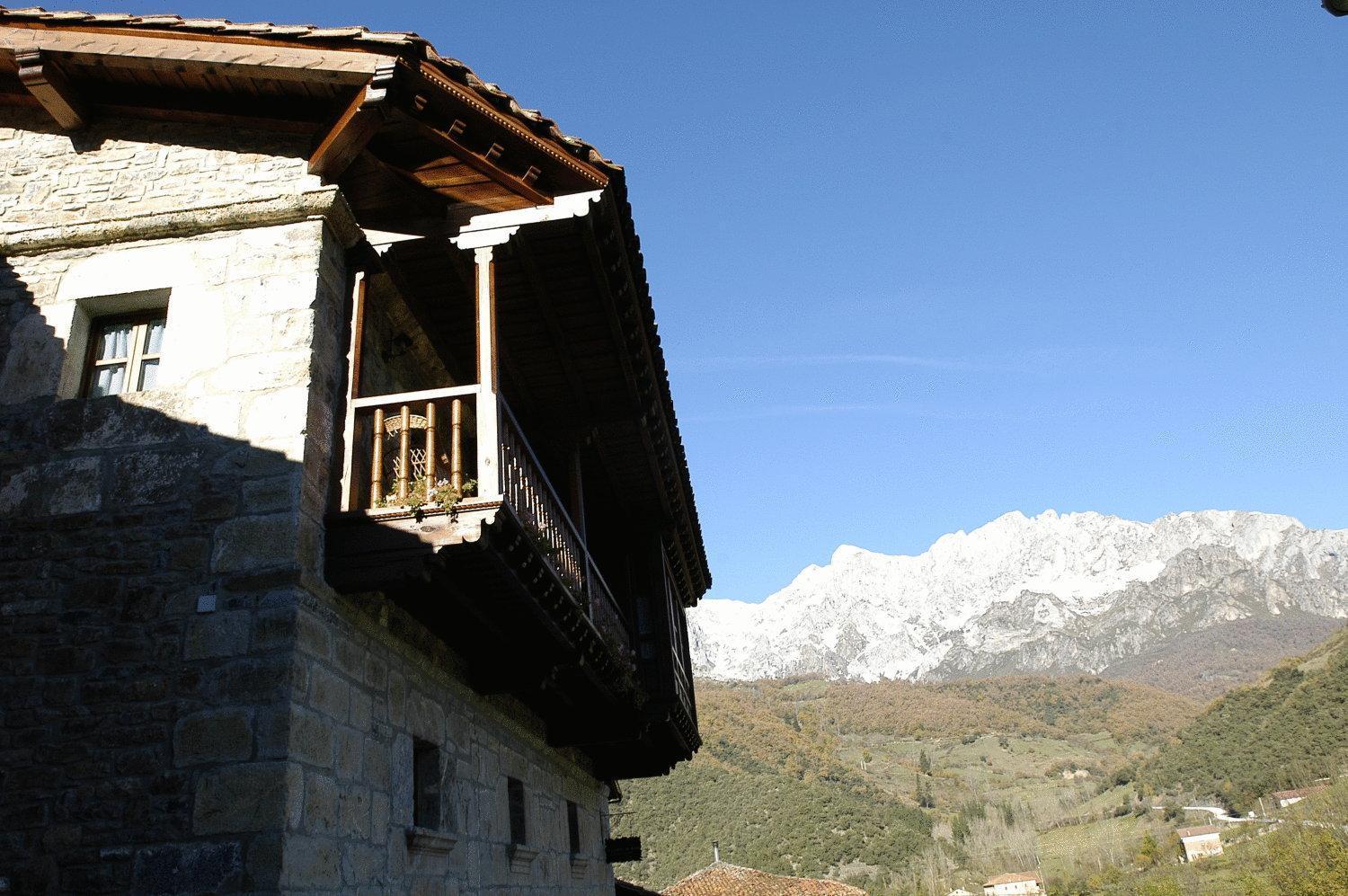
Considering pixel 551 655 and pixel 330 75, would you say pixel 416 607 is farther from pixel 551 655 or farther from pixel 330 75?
pixel 330 75

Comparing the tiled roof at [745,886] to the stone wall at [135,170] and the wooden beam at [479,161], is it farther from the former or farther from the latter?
the stone wall at [135,170]

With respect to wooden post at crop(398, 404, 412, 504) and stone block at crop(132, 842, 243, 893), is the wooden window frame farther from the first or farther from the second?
stone block at crop(132, 842, 243, 893)

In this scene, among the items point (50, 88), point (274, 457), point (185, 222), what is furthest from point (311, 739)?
point (50, 88)

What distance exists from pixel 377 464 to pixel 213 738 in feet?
5.64

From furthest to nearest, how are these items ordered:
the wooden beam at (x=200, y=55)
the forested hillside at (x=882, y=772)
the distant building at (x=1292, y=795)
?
the distant building at (x=1292, y=795) < the forested hillside at (x=882, y=772) < the wooden beam at (x=200, y=55)

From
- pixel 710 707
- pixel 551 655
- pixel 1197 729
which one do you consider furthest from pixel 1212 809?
pixel 551 655

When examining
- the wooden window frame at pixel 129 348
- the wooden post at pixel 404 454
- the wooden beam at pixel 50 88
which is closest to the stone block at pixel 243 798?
the wooden post at pixel 404 454

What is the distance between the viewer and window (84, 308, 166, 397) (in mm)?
6094

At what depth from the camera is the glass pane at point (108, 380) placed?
6.09 meters

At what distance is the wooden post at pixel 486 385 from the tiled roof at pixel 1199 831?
66.9 meters

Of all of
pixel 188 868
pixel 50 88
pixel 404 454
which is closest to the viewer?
pixel 188 868

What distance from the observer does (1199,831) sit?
60.7 metres

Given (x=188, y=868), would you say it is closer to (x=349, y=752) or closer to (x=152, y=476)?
(x=349, y=752)

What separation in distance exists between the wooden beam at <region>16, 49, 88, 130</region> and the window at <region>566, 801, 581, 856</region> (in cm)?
761
